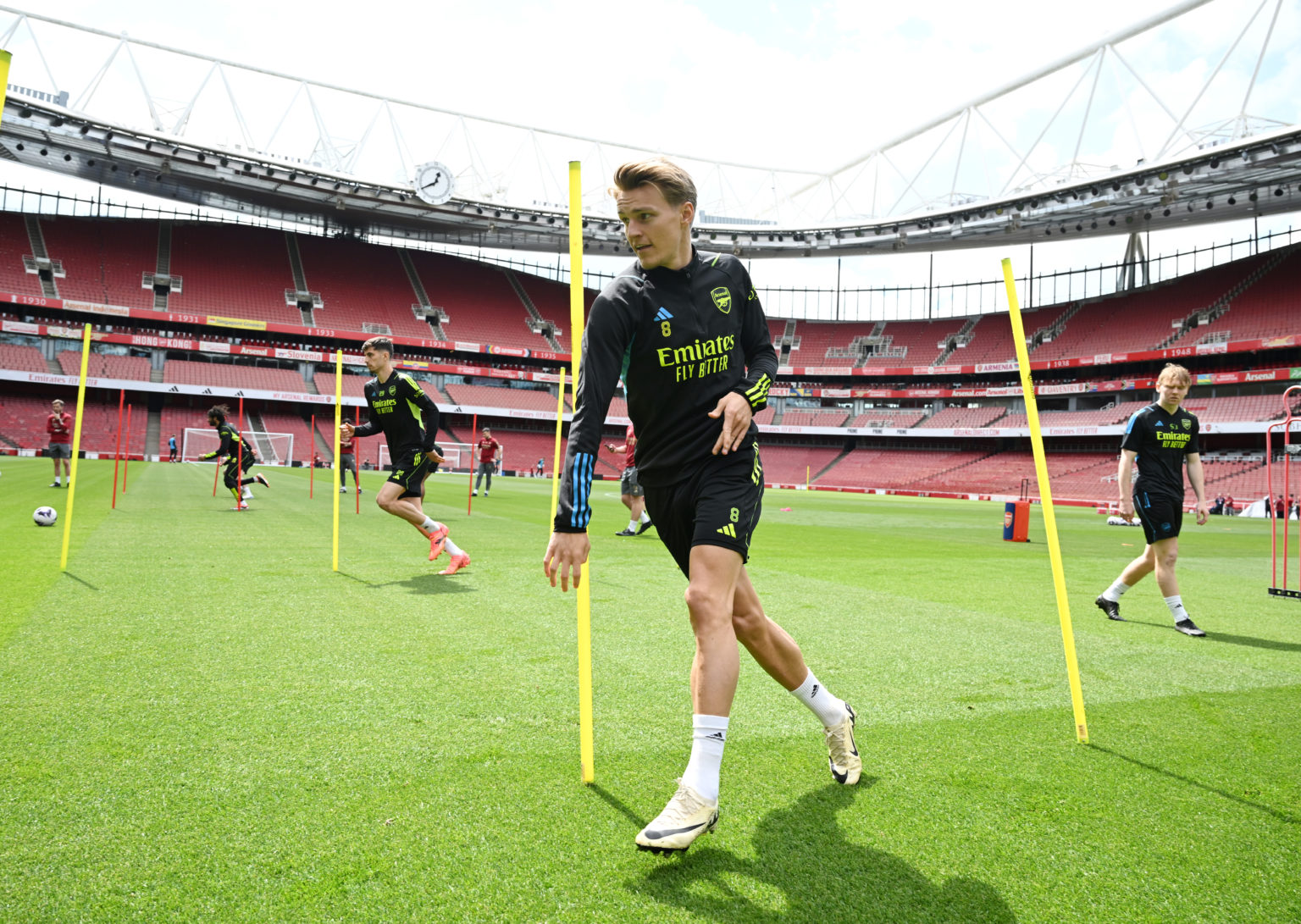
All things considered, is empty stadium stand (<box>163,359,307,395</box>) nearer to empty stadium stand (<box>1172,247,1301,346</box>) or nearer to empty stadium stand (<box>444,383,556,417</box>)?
empty stadium stand (<box>444,383,556,417</box>)

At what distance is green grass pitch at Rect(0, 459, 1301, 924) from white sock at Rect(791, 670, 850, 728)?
8.9 inches

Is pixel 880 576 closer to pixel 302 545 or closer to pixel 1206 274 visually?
pixel 302 545

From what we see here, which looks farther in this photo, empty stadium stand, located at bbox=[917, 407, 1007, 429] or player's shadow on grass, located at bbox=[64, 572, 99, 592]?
empty stadium stand, located at bbox=[917, 407, 1007, 429]

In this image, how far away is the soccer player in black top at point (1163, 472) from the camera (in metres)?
6.09

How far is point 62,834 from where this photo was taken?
2.18 m

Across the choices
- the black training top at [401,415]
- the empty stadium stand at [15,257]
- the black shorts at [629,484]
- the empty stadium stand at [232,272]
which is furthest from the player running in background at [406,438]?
the empty stadium stand at [15,257]

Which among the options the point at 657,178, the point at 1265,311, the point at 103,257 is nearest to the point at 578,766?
the point at 657,178

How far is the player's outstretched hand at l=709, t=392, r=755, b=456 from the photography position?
2.56m

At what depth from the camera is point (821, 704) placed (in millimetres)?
2863

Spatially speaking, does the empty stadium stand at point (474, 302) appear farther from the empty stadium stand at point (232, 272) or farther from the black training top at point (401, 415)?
the black training top at point (401, 415)

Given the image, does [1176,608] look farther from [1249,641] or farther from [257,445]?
[257,445]

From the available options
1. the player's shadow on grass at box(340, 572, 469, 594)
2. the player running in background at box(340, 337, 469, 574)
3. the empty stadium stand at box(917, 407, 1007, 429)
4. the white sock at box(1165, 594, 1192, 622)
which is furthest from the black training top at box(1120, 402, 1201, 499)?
the empty stadium stand at box(917, 407, 1007, 429)

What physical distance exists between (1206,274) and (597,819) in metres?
60.3

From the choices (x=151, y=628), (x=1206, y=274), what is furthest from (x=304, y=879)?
(x=1206, y=274)
